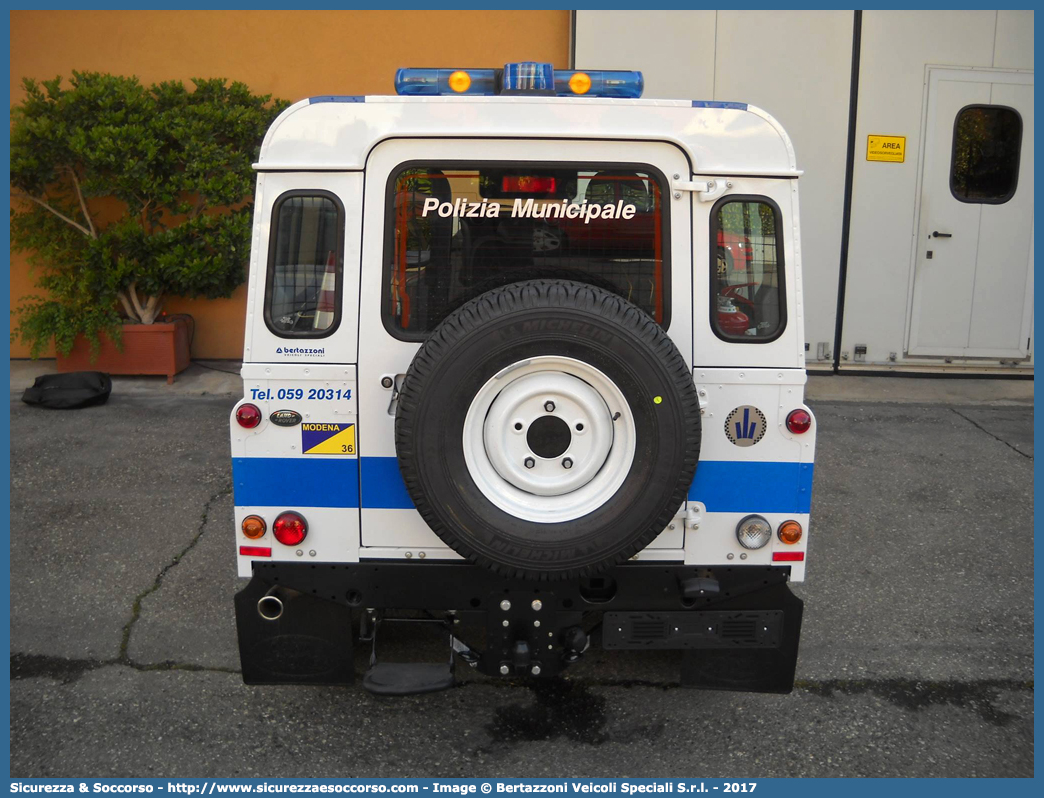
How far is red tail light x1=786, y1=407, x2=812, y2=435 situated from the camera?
11.1ft

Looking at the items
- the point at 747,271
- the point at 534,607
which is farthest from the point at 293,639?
the point at 747,271

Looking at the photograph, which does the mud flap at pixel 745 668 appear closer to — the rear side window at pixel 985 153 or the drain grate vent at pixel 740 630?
the drain grate vent at pixel 740 630

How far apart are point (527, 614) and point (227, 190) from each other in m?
6.11

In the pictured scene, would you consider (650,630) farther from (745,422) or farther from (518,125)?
(518,125)

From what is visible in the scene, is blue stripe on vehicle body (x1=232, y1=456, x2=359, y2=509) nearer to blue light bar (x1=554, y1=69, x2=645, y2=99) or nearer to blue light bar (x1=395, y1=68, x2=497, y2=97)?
blue light bar (x1=395, y1=68, x2=497, y2=97)

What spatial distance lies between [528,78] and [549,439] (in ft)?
4.37

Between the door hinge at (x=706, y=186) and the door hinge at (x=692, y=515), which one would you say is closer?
the door hinge at (x=706, y=186)

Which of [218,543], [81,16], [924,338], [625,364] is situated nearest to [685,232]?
[625,364]

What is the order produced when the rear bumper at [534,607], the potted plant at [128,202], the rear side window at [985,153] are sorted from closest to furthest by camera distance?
the rear bumper at [534,607] → the potted plant at [128,202] → the rear side window at [985,153]

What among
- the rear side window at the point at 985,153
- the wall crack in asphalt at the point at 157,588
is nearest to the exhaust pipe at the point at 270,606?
the wall crack in asphalt at the point at 157,588

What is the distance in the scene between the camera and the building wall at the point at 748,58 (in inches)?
341

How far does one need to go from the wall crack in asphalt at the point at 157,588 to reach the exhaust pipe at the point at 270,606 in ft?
2.67

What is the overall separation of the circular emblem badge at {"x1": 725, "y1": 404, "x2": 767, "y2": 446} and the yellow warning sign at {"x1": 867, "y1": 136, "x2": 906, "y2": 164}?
650 centimetres

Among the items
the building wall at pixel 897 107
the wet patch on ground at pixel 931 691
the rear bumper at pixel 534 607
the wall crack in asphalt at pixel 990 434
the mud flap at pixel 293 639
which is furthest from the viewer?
the building wall at pixel 897 107
